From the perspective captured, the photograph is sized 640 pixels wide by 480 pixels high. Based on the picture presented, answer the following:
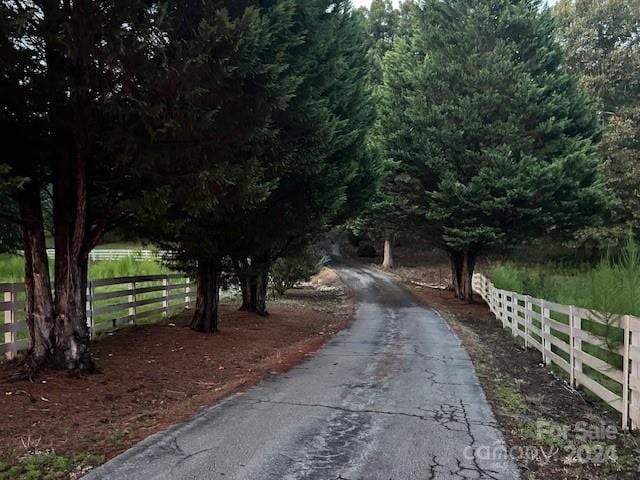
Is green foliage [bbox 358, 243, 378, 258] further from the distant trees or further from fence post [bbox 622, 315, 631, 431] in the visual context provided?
fence post [bbox 622, 315, 631, 431]

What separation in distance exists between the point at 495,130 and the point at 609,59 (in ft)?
53.9

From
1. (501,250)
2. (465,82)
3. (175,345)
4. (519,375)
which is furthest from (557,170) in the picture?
(175,345)

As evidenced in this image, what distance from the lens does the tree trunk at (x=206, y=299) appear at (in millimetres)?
10500

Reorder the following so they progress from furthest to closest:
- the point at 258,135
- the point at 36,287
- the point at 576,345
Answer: the point at 258,135
the point at 576,345
the point at 36,287

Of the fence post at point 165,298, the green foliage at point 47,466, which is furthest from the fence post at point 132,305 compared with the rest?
the green foliage at point 47,466

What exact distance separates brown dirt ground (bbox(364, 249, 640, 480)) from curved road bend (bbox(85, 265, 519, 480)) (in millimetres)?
210

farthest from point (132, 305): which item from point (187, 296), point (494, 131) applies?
point (494, 131)

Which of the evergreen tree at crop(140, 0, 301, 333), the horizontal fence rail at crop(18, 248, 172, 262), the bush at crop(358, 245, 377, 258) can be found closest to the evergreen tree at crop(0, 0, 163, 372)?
the evergreen tree at crop(140, 0, 301, 333)

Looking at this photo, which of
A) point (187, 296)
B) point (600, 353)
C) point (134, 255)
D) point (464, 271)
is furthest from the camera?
point (134, 255)

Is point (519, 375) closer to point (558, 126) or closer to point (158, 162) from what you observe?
point (158, 162)

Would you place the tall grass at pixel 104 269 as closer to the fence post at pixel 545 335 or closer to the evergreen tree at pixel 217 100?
the evergreen tree at pixel 217 100

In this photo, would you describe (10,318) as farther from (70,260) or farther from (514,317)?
(514,317)

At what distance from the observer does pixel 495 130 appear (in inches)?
725

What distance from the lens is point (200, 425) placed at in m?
5.05
